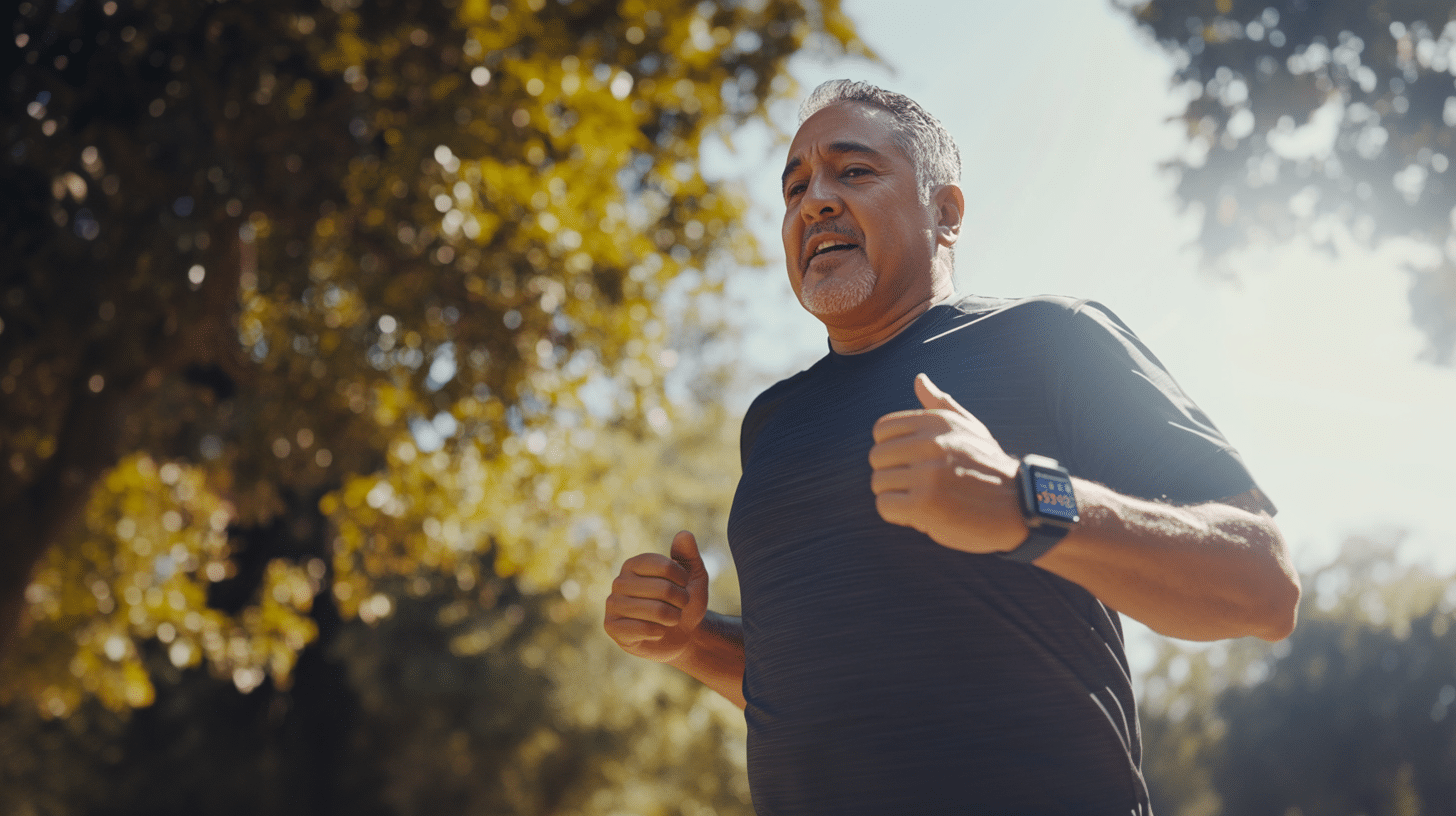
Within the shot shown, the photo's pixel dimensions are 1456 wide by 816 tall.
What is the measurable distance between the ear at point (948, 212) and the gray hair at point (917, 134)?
0.8 inches

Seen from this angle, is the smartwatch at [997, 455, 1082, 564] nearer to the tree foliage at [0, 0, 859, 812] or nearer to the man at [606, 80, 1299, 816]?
the man at [606, 80, 1299, 816]

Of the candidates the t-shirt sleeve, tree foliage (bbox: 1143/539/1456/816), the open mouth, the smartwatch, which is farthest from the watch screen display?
tree foliage (bbox: 1143/539/1456/816)

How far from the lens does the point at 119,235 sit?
246 inches

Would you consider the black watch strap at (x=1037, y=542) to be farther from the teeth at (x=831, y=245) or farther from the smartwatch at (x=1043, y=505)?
the teeth at (x=831, y=245)

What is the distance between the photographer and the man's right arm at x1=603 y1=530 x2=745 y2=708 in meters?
1.99

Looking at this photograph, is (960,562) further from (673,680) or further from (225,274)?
(673,680)

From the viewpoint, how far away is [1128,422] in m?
1.47

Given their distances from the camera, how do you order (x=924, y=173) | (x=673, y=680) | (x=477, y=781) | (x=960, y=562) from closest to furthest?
(x=960, y=562) → (x=924, y=173) → (x=477, y=781) → (x=673, y=680)

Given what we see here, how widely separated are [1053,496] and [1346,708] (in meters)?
33.7

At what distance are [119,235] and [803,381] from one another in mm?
5825

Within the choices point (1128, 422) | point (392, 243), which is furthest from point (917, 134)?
point (392, 243)

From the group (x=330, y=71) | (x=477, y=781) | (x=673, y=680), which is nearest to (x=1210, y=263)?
(x=330, y=71)

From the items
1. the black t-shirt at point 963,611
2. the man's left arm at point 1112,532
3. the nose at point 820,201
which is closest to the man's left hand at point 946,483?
the man's left arm at point 1112,532

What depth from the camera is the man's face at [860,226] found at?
6.10 ft
